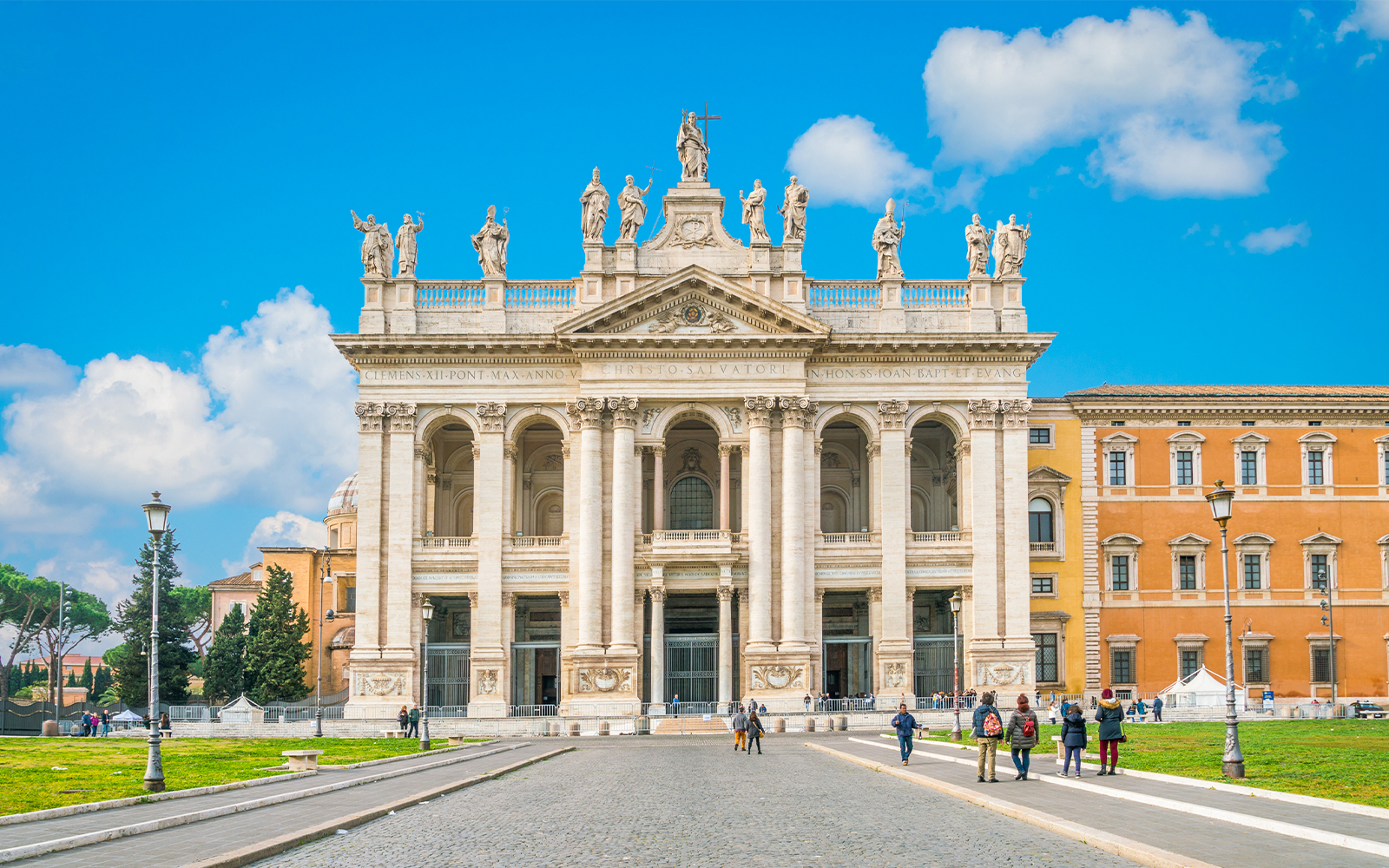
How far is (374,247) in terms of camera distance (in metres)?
55.2

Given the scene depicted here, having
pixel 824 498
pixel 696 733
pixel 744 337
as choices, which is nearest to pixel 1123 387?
pixel 824 498

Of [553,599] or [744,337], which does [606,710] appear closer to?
[553,599]

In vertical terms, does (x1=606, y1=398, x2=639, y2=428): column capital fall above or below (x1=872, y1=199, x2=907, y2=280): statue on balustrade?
below

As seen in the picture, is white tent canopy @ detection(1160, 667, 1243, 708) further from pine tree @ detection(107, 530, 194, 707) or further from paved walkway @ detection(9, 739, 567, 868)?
pine tree @ detection(107, 530, 194, 707)

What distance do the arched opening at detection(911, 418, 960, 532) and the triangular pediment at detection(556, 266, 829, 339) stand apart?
31.3 ft

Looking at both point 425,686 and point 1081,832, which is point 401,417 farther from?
point 1081,832

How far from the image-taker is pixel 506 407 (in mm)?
54281

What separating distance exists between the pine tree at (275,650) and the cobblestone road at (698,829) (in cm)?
4098

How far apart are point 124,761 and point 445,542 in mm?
25117

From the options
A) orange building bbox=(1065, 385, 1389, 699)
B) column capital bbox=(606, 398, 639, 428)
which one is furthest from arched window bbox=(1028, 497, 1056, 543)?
column capital bbox=(606, 398, 639, 428)

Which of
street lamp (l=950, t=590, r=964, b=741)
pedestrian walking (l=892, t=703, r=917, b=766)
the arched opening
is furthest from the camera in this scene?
the arched opening

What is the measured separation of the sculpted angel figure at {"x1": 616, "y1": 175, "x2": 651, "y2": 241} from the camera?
180 ft

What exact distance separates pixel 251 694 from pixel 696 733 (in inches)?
1068

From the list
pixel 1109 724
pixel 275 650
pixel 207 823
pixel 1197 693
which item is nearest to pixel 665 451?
pixel 275 650
